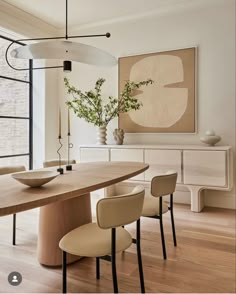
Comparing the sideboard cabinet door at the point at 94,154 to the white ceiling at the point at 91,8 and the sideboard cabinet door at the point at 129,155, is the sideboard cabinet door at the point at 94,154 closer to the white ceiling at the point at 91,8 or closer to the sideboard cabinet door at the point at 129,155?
the sideboard cabinet door at the point at 129,155

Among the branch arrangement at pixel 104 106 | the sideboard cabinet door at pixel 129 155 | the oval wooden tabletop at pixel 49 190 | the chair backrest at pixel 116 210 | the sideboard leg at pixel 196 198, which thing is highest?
the branch arrangement at pixel 104 106

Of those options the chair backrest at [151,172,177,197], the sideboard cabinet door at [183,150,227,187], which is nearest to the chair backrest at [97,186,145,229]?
the chair backrest at [151,172,177,197]

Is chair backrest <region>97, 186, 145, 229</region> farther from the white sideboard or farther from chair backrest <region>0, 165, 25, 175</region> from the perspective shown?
the white sideboard

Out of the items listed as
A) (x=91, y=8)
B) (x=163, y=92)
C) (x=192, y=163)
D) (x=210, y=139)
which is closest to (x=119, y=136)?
(x=163, y=92)

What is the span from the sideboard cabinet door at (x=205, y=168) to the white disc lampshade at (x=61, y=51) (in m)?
1.85

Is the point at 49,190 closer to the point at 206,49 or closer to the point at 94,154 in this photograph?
the point at 94,154

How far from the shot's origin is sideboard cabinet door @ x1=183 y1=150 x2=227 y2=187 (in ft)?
11.6

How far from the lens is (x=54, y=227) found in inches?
87.3

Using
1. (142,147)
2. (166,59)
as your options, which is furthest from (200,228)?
(166,59)

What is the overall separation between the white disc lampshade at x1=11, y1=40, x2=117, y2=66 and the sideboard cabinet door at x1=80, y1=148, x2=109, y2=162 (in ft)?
6.02

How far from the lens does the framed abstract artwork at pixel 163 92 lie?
13.5 feet

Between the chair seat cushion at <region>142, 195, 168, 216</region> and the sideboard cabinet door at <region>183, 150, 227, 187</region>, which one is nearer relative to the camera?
the chair seat cushion at <region>142, 195, 168, 216</region>

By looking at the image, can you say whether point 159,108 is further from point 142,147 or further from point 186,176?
point 186,176

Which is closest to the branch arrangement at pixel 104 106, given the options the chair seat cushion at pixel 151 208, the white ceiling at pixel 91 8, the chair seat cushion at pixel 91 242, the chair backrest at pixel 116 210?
the white ceiling at pixel 91 8
